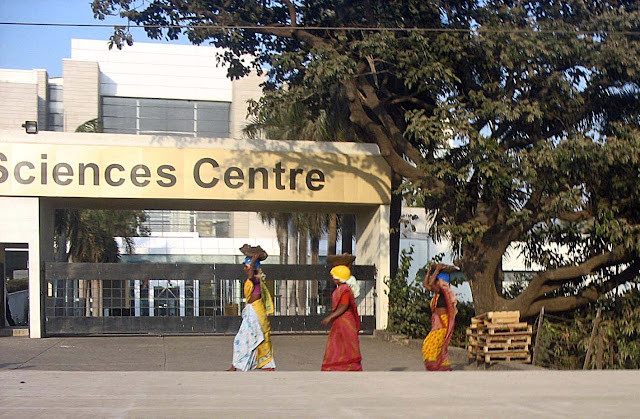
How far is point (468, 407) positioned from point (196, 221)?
49.4 metres

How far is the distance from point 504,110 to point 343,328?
22.2 feet

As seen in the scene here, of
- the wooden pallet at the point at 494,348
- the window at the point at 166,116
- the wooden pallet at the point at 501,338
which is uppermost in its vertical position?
the window at the point at 166,116

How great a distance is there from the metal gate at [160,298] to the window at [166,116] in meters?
31.2

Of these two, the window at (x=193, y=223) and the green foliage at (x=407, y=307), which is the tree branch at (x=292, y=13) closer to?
the green foliage at (x=407, y=307)

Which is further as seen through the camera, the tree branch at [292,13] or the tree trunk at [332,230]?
the tree trunk at [332,230]

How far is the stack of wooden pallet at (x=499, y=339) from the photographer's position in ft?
46.8

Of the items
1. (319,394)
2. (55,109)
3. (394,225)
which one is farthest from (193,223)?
(319,394)

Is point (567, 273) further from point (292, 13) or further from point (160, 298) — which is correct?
point (160, 298)

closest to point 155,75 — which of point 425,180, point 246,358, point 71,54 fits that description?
point 71,54

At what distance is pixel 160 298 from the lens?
20547 mm

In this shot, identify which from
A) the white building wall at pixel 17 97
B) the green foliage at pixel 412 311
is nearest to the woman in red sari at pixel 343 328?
the green foliage at pixel 412 311

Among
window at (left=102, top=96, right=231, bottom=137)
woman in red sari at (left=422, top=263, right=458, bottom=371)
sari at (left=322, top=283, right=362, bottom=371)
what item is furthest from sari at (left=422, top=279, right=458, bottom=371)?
window at (left=102, top=96, right=231, bottom=137)

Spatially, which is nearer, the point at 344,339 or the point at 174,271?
the point at 344,339

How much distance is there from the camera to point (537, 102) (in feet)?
50.9
